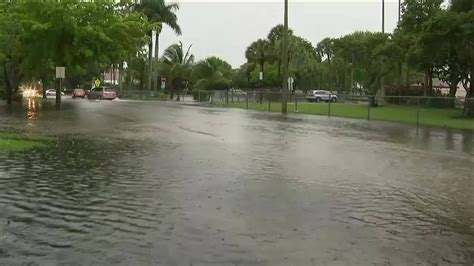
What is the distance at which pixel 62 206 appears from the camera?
7.99 meters

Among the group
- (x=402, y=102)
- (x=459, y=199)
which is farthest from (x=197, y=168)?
(x=402, y=102)

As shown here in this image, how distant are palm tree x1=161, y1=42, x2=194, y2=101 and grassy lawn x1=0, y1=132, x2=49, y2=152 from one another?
2577 inches

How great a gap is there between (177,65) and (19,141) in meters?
68.6

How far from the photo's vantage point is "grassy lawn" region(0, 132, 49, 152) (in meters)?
14.4

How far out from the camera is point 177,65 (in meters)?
83.8

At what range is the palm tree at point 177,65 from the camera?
3278 inches

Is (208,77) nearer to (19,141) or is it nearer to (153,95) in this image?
(153,95)

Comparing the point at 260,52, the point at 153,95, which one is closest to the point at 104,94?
the point at 153,95

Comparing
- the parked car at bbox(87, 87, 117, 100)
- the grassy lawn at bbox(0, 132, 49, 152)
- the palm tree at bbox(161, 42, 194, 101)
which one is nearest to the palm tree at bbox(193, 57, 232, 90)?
the palm tree at bbox(161, 42, 194, 101)

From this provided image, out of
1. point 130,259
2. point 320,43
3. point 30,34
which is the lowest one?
point 130,259

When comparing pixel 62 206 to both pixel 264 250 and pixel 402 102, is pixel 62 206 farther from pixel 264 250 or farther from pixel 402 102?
pixel 402 102

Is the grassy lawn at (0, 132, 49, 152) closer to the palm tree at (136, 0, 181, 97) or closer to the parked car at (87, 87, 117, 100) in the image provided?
the parked car at (87, 87, 117, 100)

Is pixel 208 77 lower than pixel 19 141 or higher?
higher

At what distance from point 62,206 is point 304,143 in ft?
36.3
